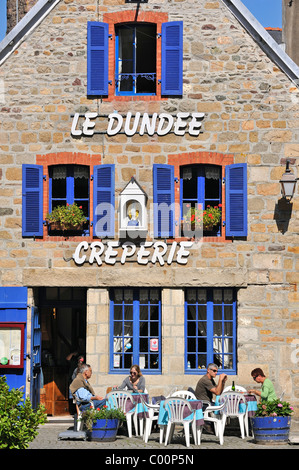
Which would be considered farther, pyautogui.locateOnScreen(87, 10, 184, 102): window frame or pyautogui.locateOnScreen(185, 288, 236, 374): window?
pyautogui.locateOnScreen(87, 10, 184, 102): window frame

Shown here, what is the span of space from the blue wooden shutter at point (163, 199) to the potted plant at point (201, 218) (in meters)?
0.29

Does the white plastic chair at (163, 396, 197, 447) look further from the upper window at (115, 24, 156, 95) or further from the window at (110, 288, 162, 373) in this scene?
the upper window at (115, 24, 156, 95)

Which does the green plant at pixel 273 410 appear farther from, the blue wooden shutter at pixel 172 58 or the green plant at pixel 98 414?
the blue wooden shutter at pixel 172 58

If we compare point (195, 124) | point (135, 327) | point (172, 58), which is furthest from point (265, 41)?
point (135, 327)

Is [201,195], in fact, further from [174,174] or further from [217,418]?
[217,418]

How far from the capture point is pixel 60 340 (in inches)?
766

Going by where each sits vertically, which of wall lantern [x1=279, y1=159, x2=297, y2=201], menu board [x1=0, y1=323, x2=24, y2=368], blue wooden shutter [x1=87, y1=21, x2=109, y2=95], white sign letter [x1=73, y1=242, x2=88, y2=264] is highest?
blue wooden shutter [x1=87, y1=21, x2=109, y2=95]

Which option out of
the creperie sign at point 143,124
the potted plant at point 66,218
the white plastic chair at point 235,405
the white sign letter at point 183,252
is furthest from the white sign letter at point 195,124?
the white plastic chair at point 235,405

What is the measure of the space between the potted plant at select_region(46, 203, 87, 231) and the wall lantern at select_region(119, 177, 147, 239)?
75 centimetres

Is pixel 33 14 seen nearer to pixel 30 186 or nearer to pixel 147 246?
pixel 30 186

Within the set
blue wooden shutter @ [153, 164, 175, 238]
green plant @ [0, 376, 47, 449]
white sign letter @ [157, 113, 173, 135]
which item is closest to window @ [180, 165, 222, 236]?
blue wooden shutter @ [153, 164, 175, 238]

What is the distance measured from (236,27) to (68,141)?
12.1ft

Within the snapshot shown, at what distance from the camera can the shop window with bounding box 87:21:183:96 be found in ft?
59.0

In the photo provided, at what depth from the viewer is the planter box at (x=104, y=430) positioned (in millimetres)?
15102
